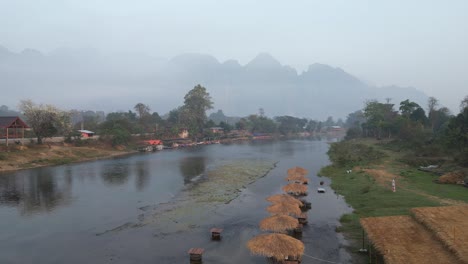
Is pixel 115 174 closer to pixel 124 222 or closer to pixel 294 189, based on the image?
pixel 124 222

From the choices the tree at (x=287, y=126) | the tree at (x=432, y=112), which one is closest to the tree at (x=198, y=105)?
the tree at (x=287, y=126)

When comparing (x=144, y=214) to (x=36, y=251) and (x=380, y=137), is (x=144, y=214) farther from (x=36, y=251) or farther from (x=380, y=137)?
(x=380, y=137)

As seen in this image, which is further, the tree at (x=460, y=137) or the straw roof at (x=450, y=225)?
the tree at (x=460, y=137)

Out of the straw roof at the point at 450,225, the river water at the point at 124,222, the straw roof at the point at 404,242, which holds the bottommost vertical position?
the river water at the point at 124,222

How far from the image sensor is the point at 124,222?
90.6 ft

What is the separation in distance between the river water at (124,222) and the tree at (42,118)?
66.4ft

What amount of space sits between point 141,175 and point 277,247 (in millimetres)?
37045

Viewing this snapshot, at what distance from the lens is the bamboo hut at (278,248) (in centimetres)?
1758

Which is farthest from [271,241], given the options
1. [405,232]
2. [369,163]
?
[369,163]

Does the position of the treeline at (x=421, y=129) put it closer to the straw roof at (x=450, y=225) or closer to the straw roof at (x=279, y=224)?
the straw roof at (x=450, y=225)

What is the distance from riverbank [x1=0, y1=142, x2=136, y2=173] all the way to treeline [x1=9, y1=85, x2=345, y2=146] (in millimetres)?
4038

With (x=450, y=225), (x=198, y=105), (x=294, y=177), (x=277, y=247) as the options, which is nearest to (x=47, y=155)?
(x=294, y=177)

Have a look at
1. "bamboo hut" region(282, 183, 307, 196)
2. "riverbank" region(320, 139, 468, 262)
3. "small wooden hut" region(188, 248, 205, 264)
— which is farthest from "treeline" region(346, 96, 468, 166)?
"small wooden hut" region(188, 248, 205, 264)

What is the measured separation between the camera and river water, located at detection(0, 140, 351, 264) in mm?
20906
